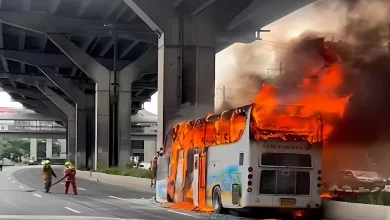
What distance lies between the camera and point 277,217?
18984mm

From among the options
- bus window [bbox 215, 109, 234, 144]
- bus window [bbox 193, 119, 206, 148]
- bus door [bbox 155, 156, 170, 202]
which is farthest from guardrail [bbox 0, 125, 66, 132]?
bus window [bbox 215, 109, 234, 144]

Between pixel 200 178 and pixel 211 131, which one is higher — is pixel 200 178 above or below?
below

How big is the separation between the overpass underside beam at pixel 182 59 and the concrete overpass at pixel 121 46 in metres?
0.05

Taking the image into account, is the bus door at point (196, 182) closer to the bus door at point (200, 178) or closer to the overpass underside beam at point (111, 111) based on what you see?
the bus door at point (200, 178)

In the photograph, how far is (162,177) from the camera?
930 inches

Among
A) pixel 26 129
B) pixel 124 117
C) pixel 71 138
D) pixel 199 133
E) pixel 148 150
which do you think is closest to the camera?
pixel 199 133

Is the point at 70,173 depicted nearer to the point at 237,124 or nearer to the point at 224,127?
the point at 224,127

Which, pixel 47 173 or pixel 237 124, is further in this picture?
pixel 47 173

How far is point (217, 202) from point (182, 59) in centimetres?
1586

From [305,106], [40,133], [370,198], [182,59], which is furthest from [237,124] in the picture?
[40,133]

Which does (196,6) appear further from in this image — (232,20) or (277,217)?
(277,217)

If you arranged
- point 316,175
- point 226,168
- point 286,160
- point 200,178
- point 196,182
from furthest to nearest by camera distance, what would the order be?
1. point 196,182
2. point 200,178
3. point 226,168
4. point 316,175
5. point 286,160

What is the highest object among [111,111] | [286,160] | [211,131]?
[111,111]

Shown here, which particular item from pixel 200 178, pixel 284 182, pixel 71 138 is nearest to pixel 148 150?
pixel 71 138
